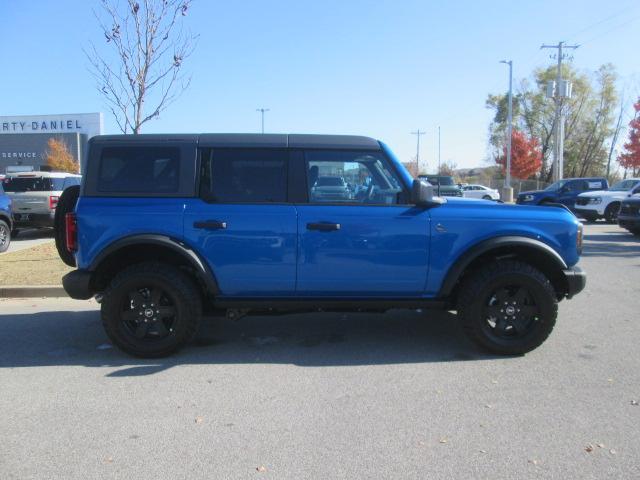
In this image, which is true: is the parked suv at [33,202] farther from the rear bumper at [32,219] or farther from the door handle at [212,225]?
the door handle at [212,225]

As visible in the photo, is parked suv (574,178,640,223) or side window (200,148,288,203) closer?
side window (200,148,288,203)

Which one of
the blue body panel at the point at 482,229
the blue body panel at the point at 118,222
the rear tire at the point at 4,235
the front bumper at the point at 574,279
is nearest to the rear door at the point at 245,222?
the blue body panel at the point at 118,222

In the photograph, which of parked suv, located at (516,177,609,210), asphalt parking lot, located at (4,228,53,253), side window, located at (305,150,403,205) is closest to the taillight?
side window, located at (305,150,403,205)

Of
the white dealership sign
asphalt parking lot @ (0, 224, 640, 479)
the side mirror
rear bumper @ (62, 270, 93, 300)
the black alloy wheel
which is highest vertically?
the white dealership sign

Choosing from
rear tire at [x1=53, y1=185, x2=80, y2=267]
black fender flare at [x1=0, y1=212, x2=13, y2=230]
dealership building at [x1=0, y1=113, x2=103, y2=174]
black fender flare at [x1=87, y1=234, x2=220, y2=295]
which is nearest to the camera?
black fender flare at [x1=87, y1=234, x2=220, y2=295]

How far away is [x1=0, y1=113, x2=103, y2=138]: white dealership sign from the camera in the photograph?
59.8 metres

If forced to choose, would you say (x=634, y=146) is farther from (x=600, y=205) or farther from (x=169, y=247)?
(x=169, y=247)

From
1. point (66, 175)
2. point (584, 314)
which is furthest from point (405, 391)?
point (66, 175)

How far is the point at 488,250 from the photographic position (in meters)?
4.70

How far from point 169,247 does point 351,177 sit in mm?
1712

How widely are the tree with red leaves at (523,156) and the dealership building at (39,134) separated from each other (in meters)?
42.8

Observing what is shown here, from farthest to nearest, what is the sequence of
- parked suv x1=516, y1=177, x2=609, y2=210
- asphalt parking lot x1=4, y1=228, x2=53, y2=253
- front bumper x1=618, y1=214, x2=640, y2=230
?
parked suv x1=516, y1=177, x2=609, y2=210 < front bumper x1=618, y1=214, x2=640, y2=230 < asphalt parking lot x1=4, y1=228, x2=53, y2=253

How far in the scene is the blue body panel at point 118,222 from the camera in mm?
4645

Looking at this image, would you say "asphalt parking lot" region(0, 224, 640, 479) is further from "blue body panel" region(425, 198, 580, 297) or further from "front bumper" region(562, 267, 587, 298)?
"blue body panel" region(425, 198, 580, 297)
